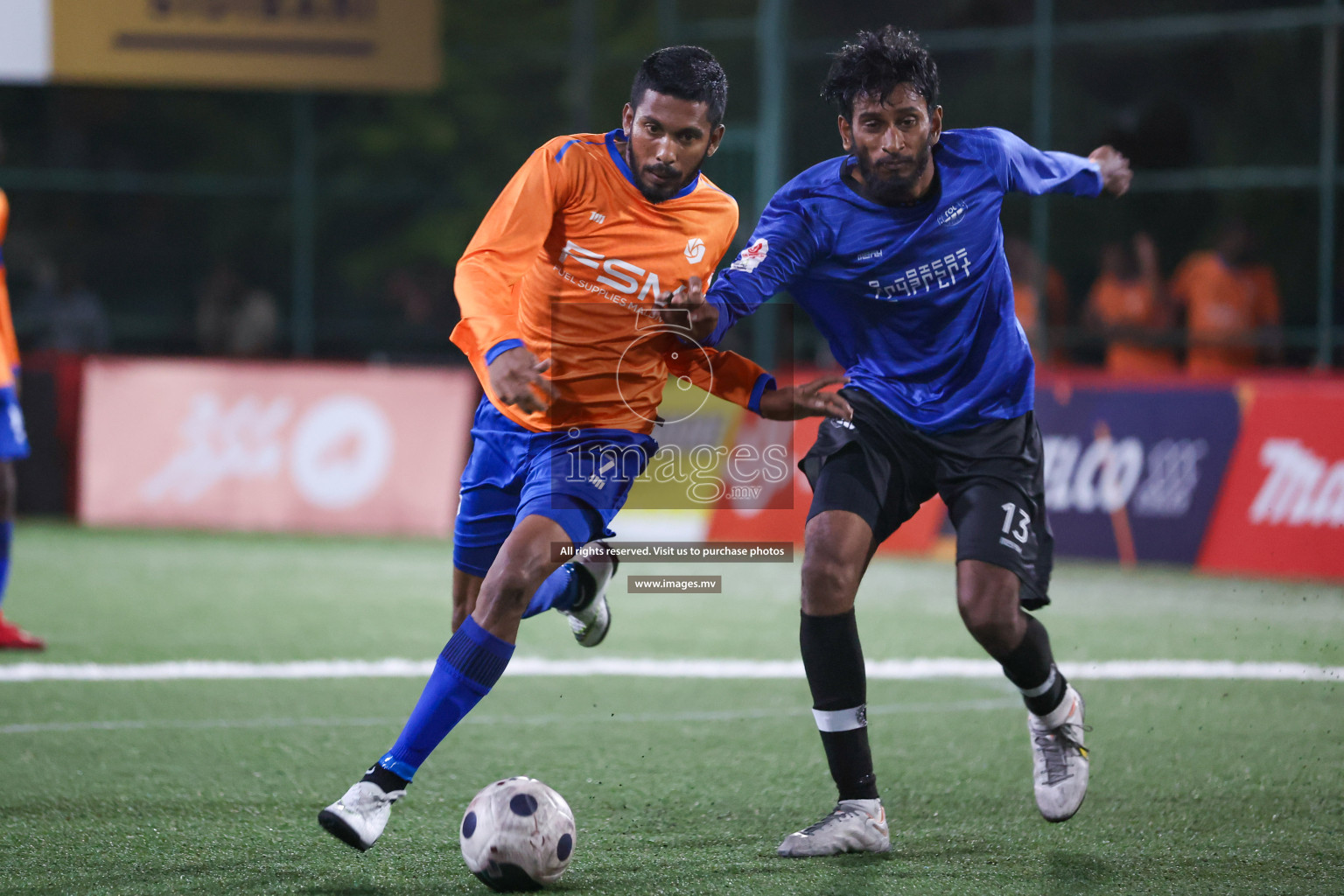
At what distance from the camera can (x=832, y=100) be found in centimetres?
500

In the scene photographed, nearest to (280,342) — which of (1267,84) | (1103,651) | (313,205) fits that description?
(313,205)

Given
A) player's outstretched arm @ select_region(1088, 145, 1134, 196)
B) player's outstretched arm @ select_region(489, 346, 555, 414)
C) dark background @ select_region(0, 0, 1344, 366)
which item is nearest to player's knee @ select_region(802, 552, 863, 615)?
player's outstretched arm @ select_region(489, 346, 555, 414)

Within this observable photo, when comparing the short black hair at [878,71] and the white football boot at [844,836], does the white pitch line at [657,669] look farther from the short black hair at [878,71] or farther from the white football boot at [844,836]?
the short black hair at [878,71]

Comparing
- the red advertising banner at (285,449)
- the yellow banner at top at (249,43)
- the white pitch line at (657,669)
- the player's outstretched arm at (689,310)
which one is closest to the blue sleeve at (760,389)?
the player's outstretched arm at (689,310)

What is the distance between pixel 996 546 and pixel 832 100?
4.62ft

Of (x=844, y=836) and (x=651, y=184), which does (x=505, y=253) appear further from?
(x=844, y=836)

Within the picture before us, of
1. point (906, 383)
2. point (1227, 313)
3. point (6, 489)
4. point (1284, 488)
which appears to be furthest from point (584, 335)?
point (1227, 313)

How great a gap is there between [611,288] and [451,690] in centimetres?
135

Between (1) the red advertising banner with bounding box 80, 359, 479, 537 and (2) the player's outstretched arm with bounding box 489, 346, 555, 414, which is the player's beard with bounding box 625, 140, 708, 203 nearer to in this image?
(2) the player's outstretched arm with bounding box 489, 346, 555, 414

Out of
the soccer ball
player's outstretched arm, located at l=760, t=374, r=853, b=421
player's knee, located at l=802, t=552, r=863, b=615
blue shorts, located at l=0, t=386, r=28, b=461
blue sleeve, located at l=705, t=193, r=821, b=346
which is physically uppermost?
blue sleeve, located at l=705, t=193, r=821, b=346

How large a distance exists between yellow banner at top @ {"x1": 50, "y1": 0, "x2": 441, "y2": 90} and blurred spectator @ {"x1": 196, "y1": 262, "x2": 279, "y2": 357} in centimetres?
311

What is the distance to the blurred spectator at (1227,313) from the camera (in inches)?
587

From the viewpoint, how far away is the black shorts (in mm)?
4992

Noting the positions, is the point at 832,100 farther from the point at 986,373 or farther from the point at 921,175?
the point at 986,373
